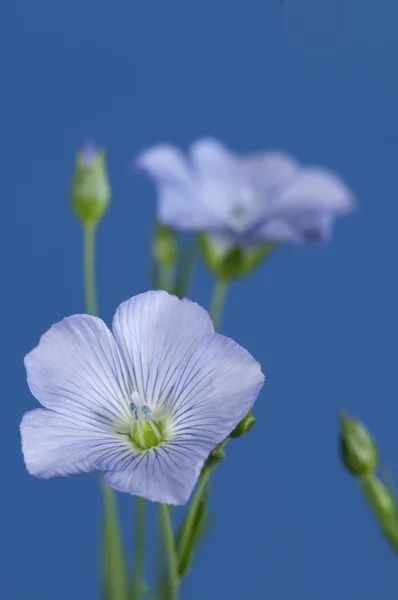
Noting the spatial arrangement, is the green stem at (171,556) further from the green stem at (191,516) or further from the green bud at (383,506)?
the green bud at (383,506)

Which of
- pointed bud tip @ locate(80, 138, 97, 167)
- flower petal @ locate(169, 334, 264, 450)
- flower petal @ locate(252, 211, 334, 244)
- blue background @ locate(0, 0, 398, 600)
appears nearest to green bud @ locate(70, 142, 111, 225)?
pointed bud tip @ locate(80, 138, 97, 167)

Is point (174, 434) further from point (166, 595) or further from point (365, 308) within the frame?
point (365, 308)

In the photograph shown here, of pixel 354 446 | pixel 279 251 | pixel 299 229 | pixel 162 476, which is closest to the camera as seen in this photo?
pixel 162 476

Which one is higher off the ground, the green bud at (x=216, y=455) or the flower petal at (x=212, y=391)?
the flower petal at (x=212, y=391)

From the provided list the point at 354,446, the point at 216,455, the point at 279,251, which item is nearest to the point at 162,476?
the point at 216,455

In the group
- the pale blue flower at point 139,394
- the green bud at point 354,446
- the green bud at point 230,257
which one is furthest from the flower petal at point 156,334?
the green bud at point 230,257

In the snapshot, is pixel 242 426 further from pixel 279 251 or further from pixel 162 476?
pixel 279 251
